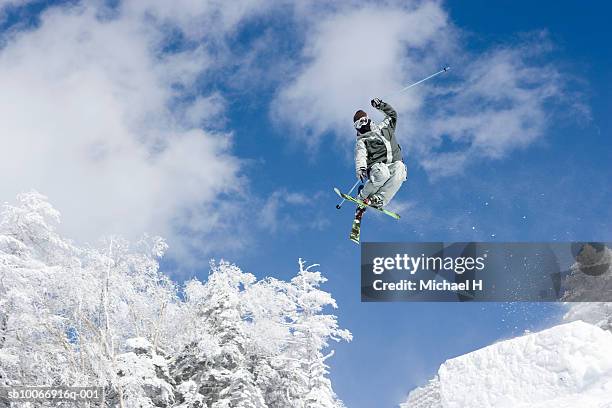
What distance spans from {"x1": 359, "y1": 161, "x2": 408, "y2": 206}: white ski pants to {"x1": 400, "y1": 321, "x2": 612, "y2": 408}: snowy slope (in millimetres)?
27709

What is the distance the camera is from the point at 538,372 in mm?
39531

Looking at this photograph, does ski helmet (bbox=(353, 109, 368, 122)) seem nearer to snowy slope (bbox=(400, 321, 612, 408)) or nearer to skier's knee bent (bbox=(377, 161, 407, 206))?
skier's knee bent (bbox=(377, 161, 407, 206))

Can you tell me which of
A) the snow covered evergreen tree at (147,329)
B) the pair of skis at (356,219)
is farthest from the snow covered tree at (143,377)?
the pair of skis at (356,219)

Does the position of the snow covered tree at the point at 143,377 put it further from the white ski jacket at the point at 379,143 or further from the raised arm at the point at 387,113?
the raised arm at the point at 387,113

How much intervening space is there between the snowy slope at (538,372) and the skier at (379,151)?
2796 centimetres

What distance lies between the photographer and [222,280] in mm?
30672

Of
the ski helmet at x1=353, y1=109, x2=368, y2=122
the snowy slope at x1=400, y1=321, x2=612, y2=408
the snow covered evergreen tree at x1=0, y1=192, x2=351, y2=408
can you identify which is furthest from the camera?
the snowy slope at x1=400, y1=321, x2=612, y2=408

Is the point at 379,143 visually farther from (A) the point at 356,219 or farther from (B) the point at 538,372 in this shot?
(B) the point at 538,372

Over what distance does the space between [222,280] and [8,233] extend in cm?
913

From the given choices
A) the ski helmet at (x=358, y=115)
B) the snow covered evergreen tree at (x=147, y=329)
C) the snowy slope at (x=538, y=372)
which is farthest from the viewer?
the snowy slope at (x=538, y=372)

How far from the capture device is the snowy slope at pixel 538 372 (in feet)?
119

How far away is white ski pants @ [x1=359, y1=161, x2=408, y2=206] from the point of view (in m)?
8.61

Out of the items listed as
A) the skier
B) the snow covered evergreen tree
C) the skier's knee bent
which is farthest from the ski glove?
the snow covered evergreen tree

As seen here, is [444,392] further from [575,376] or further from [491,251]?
[491,251]
